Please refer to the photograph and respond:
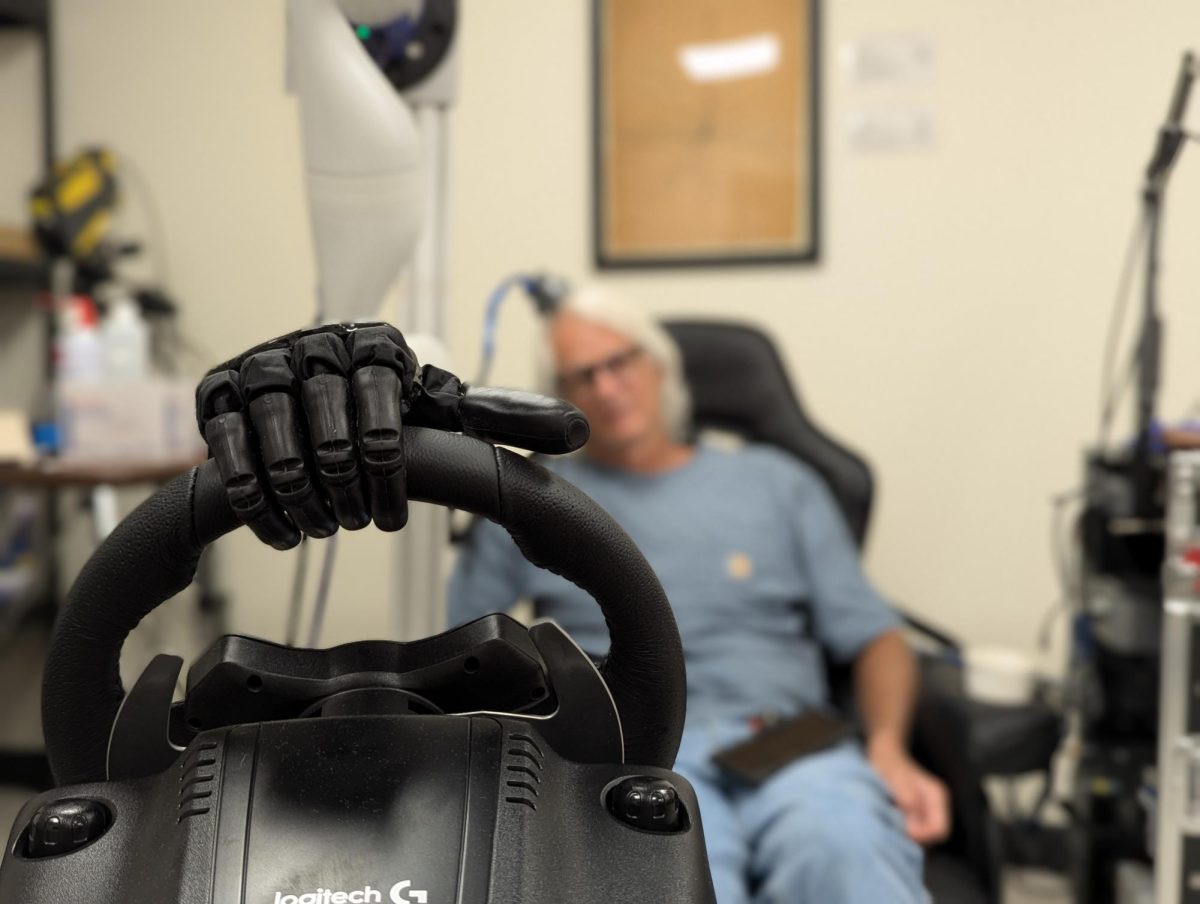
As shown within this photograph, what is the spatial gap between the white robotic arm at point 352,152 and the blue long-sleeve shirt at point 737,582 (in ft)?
2.24

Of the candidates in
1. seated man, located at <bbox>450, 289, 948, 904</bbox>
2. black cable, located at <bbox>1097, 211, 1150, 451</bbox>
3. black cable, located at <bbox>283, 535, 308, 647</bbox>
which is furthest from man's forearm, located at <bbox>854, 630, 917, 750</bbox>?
black cable, located at <bbox>283, 535, 308, 647</bbox>

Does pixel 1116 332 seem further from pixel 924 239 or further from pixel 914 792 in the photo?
pixel 914 792

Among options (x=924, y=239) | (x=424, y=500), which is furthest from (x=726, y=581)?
(x=424, y=500)

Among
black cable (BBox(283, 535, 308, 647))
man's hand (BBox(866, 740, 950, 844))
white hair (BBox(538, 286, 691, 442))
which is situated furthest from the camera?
white hair (BBox(538, 286, 691, 442))

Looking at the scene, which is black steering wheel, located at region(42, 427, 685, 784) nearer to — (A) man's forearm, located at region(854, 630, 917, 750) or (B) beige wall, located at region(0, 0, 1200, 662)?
(A) man's forearm, located at region(854, 630, 917, 750)

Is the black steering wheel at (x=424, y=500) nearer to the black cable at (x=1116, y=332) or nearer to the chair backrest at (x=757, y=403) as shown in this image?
the chair backrest at (x=757, y=403)

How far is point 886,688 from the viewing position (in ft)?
4.52

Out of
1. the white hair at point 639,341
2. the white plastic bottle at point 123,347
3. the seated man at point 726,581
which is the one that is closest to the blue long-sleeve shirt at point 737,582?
the seated man at point 726,581

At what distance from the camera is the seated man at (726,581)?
1204 millimetres

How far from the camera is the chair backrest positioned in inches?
→ 62.2

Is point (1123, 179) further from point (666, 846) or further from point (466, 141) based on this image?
point (666, 846)

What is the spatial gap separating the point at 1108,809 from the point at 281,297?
5.53 ft

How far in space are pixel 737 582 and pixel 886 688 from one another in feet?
0.80

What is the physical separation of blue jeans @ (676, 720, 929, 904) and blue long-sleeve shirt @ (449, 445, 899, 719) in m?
0.19
